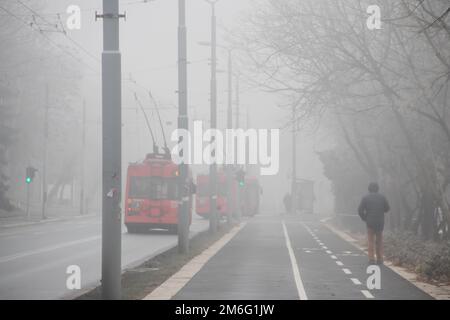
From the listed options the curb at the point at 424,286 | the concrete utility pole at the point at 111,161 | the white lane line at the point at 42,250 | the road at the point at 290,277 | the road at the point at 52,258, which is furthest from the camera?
the white lane line at the point at 42,250

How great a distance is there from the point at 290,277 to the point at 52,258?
758 cm

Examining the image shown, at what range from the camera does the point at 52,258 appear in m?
23.2

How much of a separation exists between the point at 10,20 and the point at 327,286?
40319 mm

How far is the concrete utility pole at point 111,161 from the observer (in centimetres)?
1252

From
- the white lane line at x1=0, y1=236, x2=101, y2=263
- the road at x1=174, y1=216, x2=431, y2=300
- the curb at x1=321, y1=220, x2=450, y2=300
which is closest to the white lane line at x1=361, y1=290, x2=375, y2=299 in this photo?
the road at x1=174, y1=216, x2=431, y2=300

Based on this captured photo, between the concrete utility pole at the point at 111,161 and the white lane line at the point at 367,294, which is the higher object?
the concrete utility pole at the point at 111,161

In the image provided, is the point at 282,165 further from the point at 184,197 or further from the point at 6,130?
the point at 184,197

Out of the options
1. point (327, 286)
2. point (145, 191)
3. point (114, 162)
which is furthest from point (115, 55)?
point (145, 191)

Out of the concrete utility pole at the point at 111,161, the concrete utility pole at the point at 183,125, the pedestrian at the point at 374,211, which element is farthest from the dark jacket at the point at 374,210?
the concrete utility pole at the point at 111,161

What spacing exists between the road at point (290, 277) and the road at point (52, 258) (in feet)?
7.33

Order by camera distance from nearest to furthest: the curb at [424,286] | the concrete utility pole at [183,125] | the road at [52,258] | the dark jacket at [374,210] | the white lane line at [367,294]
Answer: the white lane line at [367,294] < the curb at [424,286] < the road at [52,258] < the dark jacket at [374,210] < the concrete utility pole at [183,125]

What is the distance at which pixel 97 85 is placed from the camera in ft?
435

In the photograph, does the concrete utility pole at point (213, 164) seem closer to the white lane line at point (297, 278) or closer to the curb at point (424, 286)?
the white lane line at point (297, 278)

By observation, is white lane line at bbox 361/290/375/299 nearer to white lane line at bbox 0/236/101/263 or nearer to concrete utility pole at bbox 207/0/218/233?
white lane line at bbox 0/236/101/263
